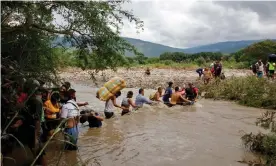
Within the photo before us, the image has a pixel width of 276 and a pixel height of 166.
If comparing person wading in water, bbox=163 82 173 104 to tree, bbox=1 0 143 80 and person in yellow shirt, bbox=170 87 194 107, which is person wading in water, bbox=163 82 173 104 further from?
tree, bbox=1 0 143 80

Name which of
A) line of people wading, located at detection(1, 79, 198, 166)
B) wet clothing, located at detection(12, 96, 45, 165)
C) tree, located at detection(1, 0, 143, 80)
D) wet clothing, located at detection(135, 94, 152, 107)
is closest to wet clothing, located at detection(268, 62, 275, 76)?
wet clothing, located at detection(135, 94, 152, 107)

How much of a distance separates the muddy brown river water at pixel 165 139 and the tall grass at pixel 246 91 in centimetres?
137

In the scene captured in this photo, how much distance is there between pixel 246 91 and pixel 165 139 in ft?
28.9

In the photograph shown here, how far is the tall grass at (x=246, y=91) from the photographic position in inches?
671

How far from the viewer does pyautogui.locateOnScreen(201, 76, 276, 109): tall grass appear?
17.0 meters

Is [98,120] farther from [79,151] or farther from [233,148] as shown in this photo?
[233,148]

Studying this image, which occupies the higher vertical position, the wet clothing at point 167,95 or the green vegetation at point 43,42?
the green vegetation at point 43,42

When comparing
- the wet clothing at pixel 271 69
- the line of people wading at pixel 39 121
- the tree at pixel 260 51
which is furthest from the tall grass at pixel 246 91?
the tree at pixel 260 51

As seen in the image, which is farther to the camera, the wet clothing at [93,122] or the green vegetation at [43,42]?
the wet clothing at [93,122]

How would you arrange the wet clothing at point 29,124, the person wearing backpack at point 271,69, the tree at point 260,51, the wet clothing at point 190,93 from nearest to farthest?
the wet clothing at point 29,124
the wet clothing at point 190,93
the person wearing backpack at point 271,69
the tree at point 260,51

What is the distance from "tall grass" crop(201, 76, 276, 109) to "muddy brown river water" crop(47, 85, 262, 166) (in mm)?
1373

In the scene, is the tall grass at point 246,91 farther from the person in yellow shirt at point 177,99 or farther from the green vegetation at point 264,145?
the green vegetation at point 264,145

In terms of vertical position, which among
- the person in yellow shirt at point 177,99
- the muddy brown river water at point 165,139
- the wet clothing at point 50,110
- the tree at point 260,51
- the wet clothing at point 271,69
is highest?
the tree at point 260,51

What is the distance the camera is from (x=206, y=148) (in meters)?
9.88
